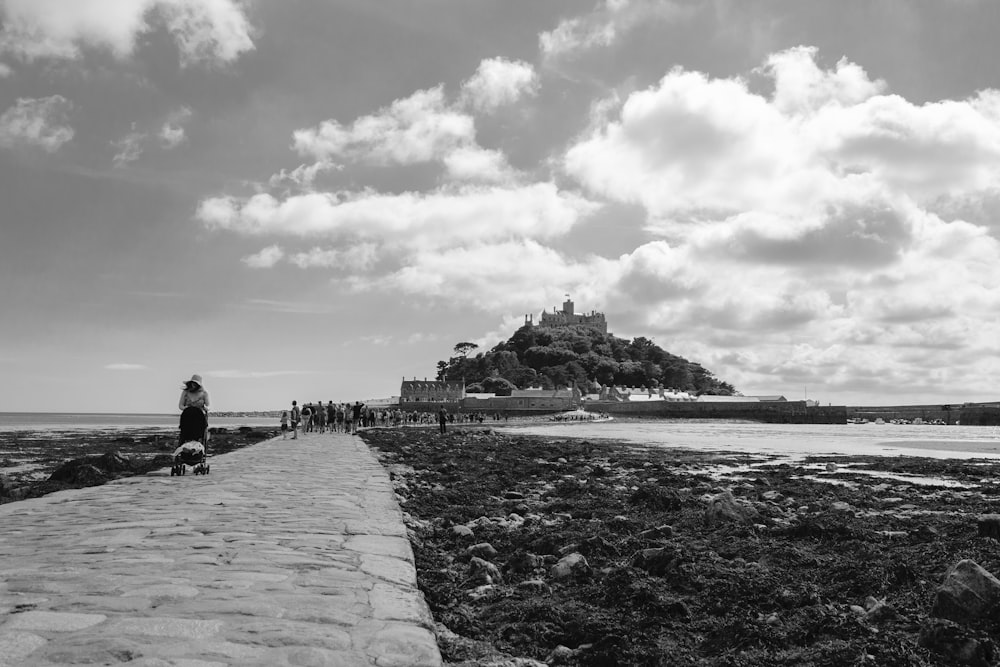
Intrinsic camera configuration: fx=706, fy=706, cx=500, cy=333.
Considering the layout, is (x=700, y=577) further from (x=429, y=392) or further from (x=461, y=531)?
(x=429, y=392)

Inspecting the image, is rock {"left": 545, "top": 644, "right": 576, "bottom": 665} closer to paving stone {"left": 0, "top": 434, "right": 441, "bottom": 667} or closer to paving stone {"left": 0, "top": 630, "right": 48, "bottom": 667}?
paving stone {"left": 0, "top": 434, "right": 441, "bottom": 667}

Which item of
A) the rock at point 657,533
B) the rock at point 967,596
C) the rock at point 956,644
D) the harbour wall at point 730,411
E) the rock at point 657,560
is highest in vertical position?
the rock at point 967,596

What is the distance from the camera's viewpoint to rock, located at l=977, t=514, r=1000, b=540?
24.3 ft

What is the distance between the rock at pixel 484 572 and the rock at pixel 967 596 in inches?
135

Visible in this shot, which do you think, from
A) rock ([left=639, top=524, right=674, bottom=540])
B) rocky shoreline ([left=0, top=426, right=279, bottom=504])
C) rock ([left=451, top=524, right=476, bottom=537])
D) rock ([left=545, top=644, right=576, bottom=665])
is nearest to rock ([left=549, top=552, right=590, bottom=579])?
A: rock ([left=639, top=524, right=674, bottom=540])

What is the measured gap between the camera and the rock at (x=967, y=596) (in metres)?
4.51

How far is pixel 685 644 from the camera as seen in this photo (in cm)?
472

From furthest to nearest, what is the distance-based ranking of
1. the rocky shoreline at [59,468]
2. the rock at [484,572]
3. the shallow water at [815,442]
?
1. the shallow water at [815,442]
2. the rocky shoreline at [59,468]
3. the rock at [484,572]

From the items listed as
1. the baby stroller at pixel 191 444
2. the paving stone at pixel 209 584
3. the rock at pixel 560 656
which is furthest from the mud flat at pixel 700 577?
the baby stroller at pixel 191 444

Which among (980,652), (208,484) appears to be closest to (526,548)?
(980,652)

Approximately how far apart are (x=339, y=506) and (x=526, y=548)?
2.71 metres

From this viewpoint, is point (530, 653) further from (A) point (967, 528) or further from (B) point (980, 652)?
(A) point (967, 528)

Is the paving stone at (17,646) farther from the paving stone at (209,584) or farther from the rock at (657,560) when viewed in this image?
the rock at (657,560)

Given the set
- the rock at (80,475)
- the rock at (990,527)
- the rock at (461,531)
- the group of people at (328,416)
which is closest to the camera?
the rock at (990,527)
